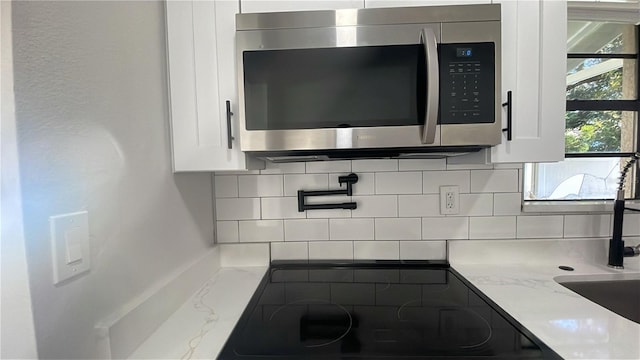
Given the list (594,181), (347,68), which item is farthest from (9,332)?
(594,181)

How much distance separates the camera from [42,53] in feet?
1.69

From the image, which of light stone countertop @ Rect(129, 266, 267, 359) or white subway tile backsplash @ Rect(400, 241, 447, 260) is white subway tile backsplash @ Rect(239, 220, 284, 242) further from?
white subway tile backsplash @ Rect(400, 241, 447, 260)

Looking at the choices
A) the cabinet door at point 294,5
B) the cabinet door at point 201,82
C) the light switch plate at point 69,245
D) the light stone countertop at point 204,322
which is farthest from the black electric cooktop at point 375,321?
the cabinet door at point 294,5

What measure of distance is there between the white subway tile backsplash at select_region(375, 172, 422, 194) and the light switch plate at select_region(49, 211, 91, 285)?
988mm

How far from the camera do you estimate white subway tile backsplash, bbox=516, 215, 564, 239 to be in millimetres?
1261

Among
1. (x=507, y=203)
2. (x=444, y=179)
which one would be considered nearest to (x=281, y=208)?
(x=444, y=179)

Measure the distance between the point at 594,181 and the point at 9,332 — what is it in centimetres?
191

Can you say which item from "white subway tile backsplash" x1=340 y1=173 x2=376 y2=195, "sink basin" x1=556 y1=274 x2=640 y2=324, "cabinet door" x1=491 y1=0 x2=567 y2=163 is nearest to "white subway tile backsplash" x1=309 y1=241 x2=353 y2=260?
"white subway tile backsplash" x1=340 y1=173 x2=376 y2=195

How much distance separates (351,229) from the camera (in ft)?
4.23

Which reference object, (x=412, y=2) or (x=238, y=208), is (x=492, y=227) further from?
(x=238, y=208)

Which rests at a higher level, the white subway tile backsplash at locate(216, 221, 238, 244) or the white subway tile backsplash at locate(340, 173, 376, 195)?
the white subway tile backsplash at locate(340, 173, 376, 195)

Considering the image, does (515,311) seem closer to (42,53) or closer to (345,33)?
(345,33)

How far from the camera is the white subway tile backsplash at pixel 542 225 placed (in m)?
1.26

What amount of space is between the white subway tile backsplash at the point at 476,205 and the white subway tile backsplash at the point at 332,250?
1.66 feet
